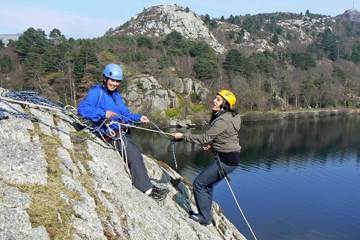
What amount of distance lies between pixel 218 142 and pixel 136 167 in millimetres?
1695

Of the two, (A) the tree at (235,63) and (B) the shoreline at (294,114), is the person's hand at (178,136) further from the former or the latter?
(A) the tree at (235,63)

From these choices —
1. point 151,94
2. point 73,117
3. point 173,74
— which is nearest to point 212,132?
point 73,117

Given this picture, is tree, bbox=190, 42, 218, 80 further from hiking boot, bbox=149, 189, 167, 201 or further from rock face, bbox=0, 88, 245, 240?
hiking boot, bbox=149, 189, 167, 201

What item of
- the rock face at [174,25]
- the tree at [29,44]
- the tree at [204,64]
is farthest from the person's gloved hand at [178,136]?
the rock face at [174,25]

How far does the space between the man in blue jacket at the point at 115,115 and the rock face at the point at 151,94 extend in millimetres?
77090

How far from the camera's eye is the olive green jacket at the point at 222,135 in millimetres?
7707

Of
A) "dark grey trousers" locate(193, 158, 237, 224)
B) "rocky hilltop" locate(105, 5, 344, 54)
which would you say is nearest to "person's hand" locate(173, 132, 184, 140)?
"dark grey trousers" locate(193, 158, 237, 224)

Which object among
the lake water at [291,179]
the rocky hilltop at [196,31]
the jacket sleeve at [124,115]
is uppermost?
the rocky hilltop at [196,31]

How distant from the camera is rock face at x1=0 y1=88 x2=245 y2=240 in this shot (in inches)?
218

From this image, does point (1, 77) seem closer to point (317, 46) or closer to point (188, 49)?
point (188, 49)

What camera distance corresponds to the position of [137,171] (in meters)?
8.31

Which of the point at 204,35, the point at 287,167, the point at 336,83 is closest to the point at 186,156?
the point at 287,167

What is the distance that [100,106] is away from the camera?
29.1 ft

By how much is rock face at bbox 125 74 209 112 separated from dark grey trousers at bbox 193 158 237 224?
7785 cm
